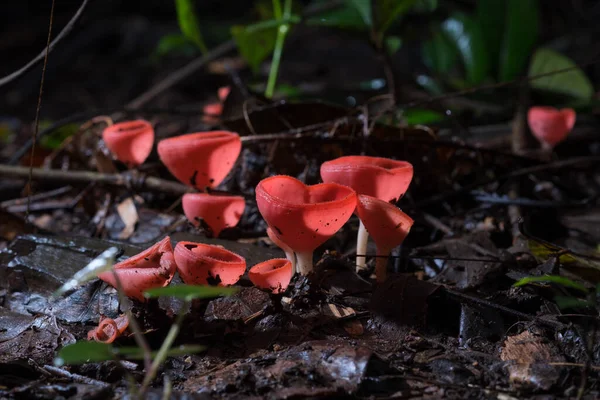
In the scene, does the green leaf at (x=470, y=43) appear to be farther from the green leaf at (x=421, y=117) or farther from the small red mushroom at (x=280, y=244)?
the small red mushroom at (x=280, y=244)

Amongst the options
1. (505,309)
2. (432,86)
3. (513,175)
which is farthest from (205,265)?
(432,86)

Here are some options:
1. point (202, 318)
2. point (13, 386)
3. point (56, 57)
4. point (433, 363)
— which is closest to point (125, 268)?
point (202, 318)

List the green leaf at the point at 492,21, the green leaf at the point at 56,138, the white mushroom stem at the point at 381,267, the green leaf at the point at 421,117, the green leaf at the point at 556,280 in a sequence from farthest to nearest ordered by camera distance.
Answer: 1. the green leaf at the point at 492,21
2. the green leaf at the point at 56,138
3. the green leaf at the point at 421,117
4. the white mushroom stem at the point at 381,267
5. the green leaf at the point at 556,280

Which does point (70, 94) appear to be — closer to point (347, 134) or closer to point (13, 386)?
point (347, 134)

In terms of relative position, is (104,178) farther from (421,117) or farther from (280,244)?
(421,117)

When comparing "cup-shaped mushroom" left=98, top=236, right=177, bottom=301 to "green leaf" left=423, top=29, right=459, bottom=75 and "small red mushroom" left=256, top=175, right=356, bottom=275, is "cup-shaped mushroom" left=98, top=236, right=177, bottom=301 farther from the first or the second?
"green leaf" left=423, top=29, right=459, bottom=75

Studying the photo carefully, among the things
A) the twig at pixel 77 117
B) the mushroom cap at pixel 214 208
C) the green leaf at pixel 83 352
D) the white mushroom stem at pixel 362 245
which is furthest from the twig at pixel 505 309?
the twig at pixel 77 117

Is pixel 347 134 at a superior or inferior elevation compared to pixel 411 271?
superior
